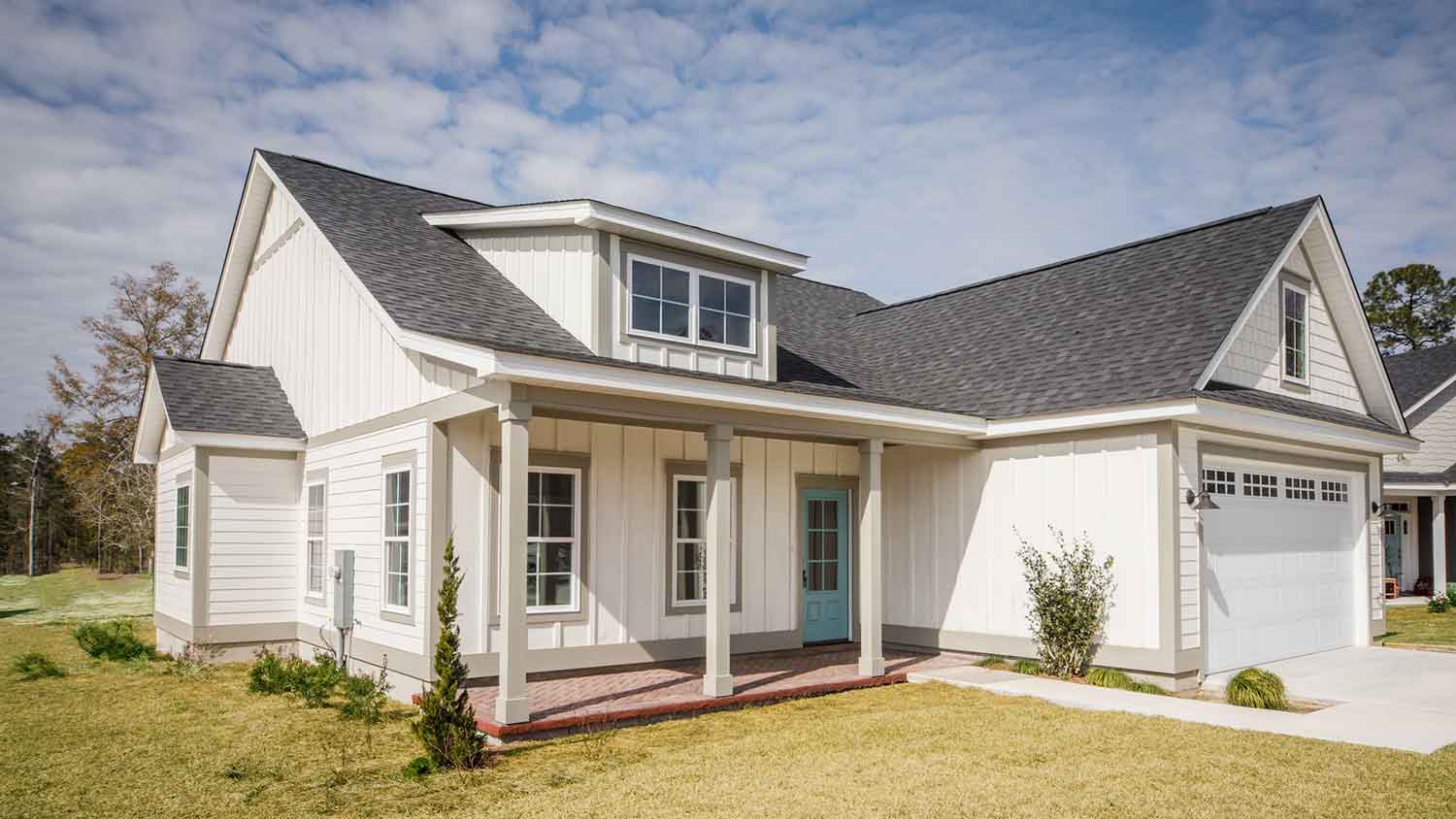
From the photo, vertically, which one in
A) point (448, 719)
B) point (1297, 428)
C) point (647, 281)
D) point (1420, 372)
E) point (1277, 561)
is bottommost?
point (448, 719)

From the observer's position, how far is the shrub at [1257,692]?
9.92m

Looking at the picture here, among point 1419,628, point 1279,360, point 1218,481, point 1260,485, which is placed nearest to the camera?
point 1218,481

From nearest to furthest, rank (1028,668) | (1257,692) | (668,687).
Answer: (1257,692) < (668,687) < (1028,668)

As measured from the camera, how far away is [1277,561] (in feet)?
A: 44.1

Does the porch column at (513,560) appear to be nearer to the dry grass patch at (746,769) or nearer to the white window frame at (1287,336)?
the dry grass patch at (746,769)

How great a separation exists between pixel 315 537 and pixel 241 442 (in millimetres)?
1778

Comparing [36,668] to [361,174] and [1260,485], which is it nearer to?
[361,174]


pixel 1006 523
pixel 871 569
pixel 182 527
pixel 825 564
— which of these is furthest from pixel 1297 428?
pixel 182 527

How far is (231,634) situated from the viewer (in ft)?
44.4

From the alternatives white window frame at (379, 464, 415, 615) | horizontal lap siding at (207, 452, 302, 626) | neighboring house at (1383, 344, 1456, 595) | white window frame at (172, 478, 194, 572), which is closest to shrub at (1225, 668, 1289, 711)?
white window frame at (379, 464, 415, 615)

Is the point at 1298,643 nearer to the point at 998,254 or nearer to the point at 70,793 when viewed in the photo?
the point at 70,793

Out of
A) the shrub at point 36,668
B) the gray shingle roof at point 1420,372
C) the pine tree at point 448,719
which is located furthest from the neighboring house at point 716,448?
the gray shingle roof at point 1420,372

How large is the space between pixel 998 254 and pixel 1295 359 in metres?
30.8

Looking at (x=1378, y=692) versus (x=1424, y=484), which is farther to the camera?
(x=1424, y=484)
